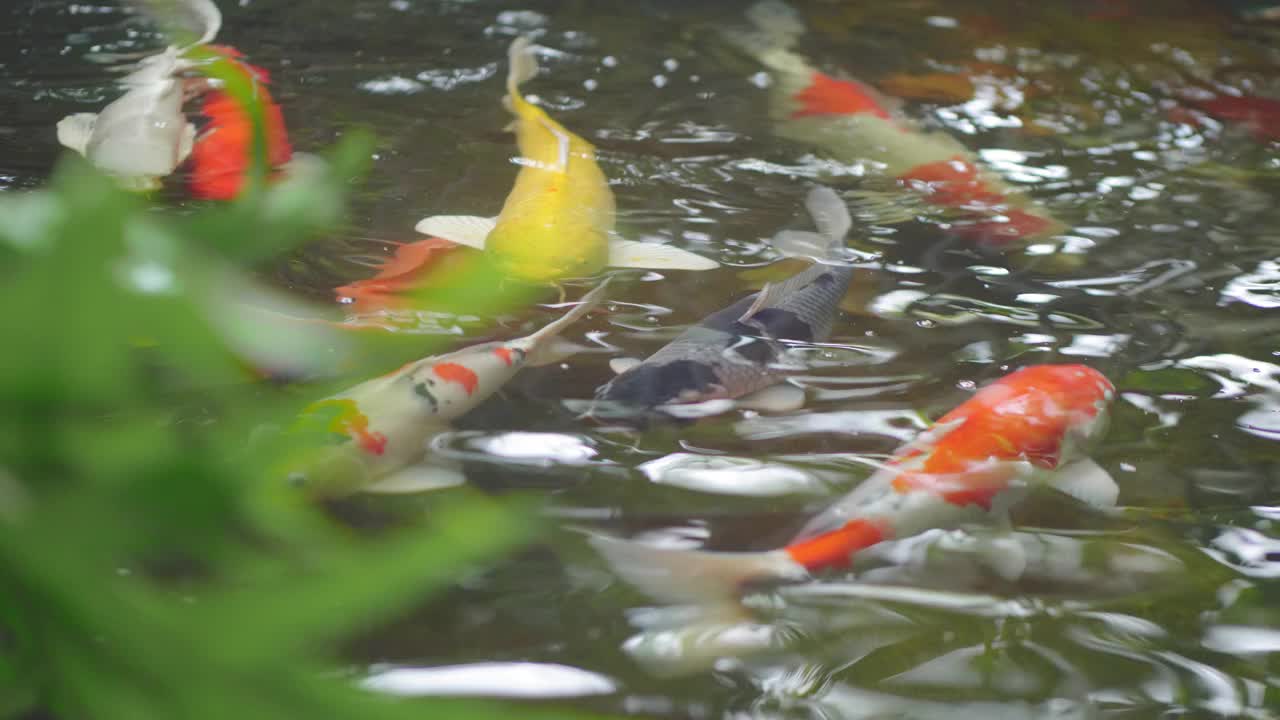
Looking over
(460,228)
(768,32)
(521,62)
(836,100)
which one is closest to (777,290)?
(460,228)

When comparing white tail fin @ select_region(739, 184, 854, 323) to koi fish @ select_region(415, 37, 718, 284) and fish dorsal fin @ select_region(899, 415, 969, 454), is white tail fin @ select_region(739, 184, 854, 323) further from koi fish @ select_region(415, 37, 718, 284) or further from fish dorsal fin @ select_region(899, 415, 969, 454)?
fish dorsal fin @ select_region(899, 415, 969, 454)

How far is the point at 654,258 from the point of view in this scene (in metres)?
2.30

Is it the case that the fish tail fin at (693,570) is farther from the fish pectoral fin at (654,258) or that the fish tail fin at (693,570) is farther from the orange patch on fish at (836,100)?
the orange patch on fish at (836,100)

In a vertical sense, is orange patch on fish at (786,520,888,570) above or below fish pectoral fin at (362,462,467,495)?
below

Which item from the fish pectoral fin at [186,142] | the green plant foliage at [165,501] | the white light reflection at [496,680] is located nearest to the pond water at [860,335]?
the white light reflection at [496,680]

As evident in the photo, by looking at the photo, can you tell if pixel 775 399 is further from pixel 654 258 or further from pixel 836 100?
pixel 836 100

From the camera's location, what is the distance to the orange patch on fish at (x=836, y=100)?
11.0 feet

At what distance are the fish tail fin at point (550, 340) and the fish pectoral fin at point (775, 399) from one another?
0.36m

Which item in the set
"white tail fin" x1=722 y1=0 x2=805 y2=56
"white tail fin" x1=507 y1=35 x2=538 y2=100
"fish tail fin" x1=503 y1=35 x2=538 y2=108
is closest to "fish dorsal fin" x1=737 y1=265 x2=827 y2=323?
"fish tail fin" x1=503 y1=35 x2=538 y2=108

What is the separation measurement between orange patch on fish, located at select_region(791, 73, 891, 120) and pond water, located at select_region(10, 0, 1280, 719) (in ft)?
0.58

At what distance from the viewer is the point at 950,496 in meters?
1.55

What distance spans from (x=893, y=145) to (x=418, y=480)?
2112mm

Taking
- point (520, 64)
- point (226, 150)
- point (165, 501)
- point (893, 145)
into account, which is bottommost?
point (893, 145)

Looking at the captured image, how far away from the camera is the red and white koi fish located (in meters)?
1.37
